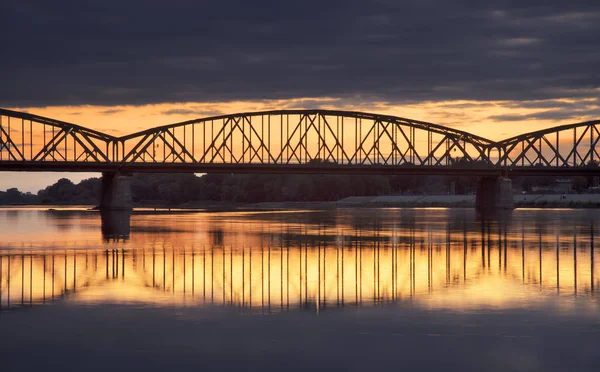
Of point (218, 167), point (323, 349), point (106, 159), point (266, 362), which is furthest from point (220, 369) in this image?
point (106, 159)

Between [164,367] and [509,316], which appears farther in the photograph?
[509,316]

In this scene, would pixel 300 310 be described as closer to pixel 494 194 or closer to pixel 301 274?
pixel 301 274

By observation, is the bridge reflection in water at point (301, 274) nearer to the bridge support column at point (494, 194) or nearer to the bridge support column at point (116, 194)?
the bridge support column at point (116, 194)

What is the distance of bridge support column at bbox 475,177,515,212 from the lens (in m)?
164

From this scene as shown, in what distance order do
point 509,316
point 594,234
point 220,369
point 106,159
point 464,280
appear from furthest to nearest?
point 106,159 → point 594,234 → point 464,280 → point 509,316 → point 220,369

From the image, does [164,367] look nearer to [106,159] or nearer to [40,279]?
[40,279]

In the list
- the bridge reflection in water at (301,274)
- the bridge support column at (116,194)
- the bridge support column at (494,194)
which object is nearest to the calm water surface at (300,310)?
the bridge reflection in water at (301,274)

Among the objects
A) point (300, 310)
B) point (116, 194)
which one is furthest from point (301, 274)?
point (116, 194)

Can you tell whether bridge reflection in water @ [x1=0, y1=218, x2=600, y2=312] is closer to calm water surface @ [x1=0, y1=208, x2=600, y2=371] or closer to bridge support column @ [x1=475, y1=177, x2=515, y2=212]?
calm water surface @ [x1=0, y1=208, x2=600, y2=371]

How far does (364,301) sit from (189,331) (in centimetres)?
671

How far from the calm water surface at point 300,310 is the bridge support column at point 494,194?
12320cm

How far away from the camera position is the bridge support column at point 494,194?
164125 mm

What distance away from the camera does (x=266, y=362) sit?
55.5ft

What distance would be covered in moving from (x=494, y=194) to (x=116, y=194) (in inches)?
2871
